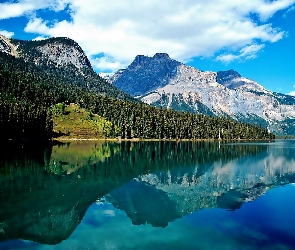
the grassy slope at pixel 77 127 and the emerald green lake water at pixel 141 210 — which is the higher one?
the grassy slope at pixel 77 127

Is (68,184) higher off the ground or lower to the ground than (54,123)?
lower

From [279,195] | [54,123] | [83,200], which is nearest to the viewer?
[83,200]

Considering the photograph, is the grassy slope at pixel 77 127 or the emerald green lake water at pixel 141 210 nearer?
the emerald green lake water at pixel 141 210

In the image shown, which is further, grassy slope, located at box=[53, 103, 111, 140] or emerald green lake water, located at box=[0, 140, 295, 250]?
grassy slope, located at box=[53, 103, 111, 140]

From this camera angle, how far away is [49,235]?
953 inches

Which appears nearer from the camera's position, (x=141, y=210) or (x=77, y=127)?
(x=141, y=210)

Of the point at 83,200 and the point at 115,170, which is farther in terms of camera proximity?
the point at 115,170

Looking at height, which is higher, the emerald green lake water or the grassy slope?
the grassy slope

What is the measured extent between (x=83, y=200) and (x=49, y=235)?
11.3 m

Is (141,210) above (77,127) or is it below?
below

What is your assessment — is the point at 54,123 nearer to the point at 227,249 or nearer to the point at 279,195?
the point at 279,195

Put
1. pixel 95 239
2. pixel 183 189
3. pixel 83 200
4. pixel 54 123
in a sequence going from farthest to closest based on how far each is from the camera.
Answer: pixel 54 123, pixel 183 189, pixel 83 200, pixel 95 239

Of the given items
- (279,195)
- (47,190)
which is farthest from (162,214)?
(279,195)

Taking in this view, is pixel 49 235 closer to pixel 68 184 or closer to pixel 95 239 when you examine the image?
pixel 95 239
